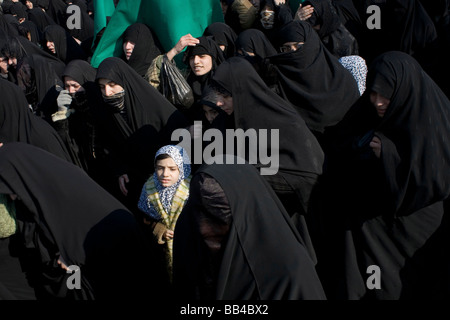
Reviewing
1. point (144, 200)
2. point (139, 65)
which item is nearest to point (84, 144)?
point (139, 65)

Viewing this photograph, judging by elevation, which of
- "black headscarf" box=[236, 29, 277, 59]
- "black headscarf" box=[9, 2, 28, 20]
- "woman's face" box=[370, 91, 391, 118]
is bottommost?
"woman's face" box=[370, 91, 391, 118]

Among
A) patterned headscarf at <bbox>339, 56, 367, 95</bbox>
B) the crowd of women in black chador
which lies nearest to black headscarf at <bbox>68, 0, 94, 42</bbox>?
the crowd of women in black chador

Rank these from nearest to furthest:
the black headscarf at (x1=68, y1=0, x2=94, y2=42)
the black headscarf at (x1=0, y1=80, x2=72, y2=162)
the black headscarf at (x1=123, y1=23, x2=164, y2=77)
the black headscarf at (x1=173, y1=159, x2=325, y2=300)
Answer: the black headscarf at (x1=173, y1=159, x2=325, y2=300) → the black headscarf at (x1=0, y1=80, x2=72, y2=162) → the black headscarf at (x1=123, y1=23, x2=164, y2=77) → the black headscarf at (x1=68, y1=0, x2=94, y2=42)

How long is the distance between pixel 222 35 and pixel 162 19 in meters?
0.65

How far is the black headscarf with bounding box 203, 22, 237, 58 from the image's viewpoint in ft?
16.3

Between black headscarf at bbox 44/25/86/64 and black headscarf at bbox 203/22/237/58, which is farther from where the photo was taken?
black headscarf at bbox 44/25/86/64

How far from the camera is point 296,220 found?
305 cm

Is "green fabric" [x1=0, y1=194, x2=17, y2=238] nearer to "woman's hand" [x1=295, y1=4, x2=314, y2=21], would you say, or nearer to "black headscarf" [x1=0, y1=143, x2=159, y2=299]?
"black headscarf" [x1=0, y1=143, x2=159, y2=299]

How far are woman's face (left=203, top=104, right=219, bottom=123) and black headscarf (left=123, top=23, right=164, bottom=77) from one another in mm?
1766

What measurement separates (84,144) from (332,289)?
8.17 feet

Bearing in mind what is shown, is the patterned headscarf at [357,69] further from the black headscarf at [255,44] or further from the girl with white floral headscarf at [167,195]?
the girl with white floral headscarf at [167,195]

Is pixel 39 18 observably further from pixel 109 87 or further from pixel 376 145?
pixel 376 145

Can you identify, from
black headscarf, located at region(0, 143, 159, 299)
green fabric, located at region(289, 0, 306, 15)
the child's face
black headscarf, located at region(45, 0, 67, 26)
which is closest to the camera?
black headscarf, located at region(0, 143, 159, 299)

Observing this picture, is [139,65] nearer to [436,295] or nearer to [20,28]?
[20,28]
